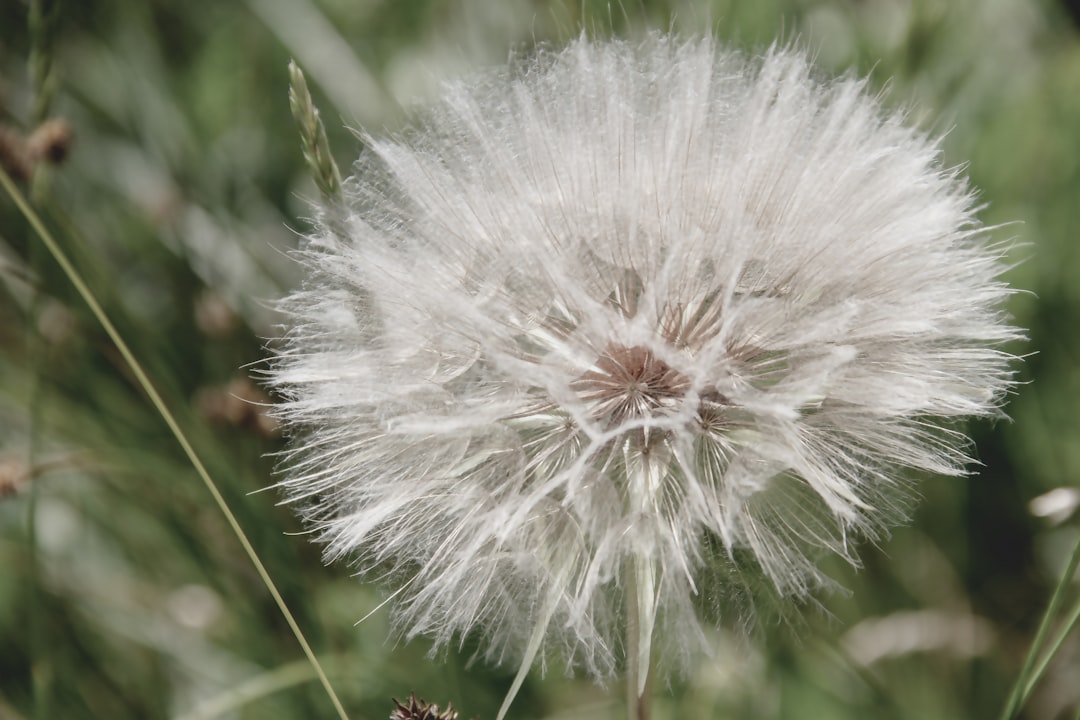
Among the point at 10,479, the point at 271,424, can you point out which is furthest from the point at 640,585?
the point at 10,479

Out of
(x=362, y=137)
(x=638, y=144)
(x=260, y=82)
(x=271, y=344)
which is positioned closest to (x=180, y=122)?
(x=260, y=82)

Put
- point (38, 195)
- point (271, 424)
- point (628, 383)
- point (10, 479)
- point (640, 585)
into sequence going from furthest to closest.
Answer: point (271, 424)
point (38, 195)
point (10, 479)
point (628, 383)
point (640, 585)

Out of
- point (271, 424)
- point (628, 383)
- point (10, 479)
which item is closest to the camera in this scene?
point (628, 383)

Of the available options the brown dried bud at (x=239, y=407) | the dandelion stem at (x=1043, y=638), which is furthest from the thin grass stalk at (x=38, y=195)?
the dandelion stem at (x=1043, y=638)

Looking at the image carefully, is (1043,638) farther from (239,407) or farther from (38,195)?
(38,195)

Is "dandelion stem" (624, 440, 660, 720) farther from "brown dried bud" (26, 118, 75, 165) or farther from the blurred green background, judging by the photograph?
"brown dried bud" (26, 118, 75, 165)

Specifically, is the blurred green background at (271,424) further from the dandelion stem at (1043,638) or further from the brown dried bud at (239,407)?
the dandelion stem at (1043,638)

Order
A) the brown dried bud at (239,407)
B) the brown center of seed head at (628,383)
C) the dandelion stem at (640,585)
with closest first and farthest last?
the dandelion stem at (640,585)
the brown center of seed head at (628,383)
the brown dried bud at (239,407)
